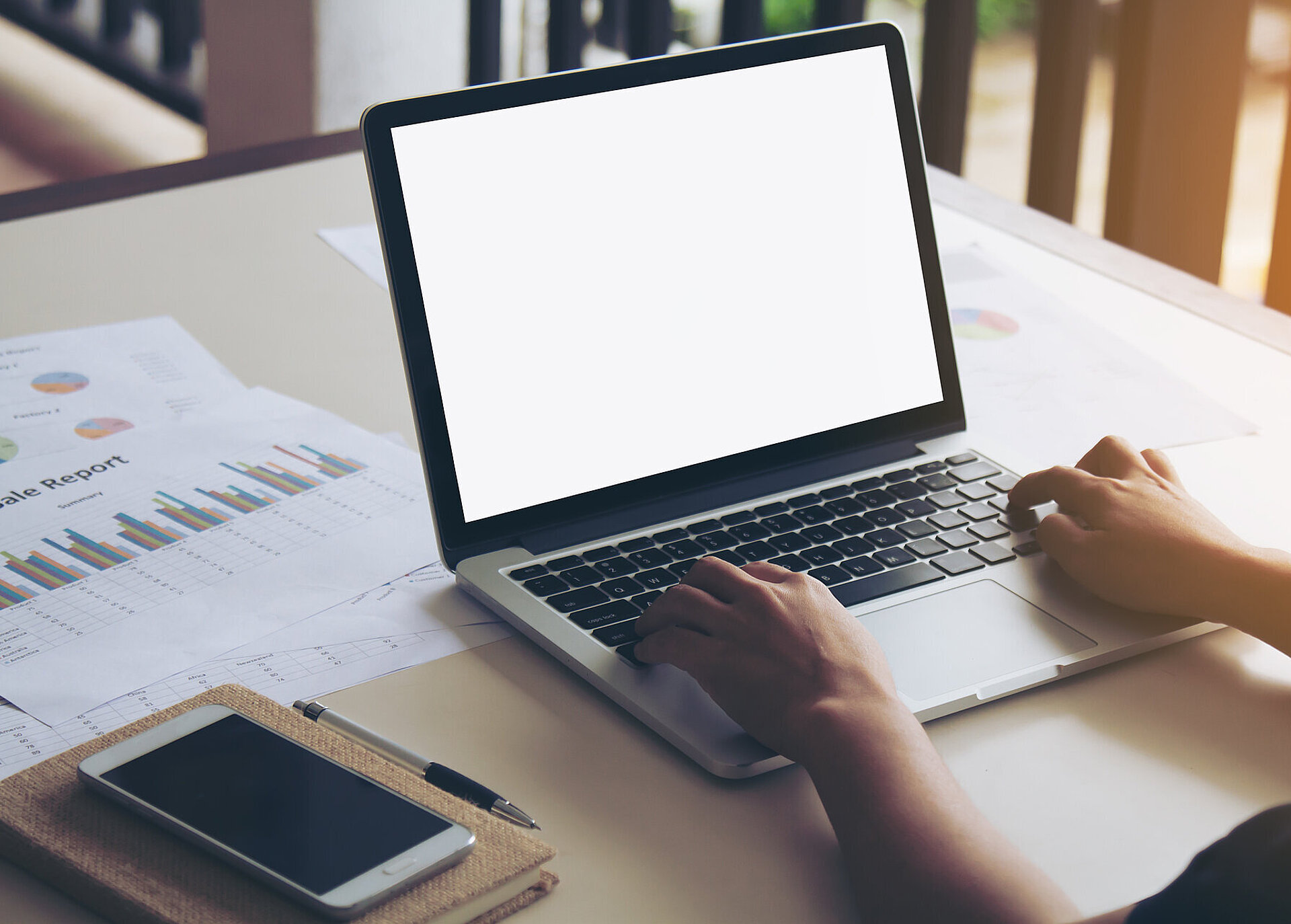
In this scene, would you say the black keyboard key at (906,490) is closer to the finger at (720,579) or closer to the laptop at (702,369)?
the laptop at (702,369)

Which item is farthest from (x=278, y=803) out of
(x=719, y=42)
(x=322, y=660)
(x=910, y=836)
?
(x=719, y=42)

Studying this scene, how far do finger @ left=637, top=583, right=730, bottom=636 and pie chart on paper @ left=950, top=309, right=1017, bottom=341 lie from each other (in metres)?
0.62

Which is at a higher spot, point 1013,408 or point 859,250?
point 859,250

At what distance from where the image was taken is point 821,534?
0.80 meters

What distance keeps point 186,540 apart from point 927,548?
0.50 m

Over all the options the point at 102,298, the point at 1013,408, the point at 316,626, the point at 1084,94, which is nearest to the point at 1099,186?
the point at 1084,94

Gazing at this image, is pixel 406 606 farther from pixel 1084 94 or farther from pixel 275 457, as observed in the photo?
pixel 1084 94

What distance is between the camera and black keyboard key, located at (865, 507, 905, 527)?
0.82 metres

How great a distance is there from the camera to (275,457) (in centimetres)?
95

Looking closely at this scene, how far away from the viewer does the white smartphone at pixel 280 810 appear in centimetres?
51

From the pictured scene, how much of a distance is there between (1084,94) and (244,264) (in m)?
1.33

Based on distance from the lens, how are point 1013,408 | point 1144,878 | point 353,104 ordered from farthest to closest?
point 353,104 → point 1013,408 → point 1144,878

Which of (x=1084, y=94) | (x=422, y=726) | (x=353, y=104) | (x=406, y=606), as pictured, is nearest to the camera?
(x=422, y=726)

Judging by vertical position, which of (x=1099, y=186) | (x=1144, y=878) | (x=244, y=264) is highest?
(x=244, y=264)
